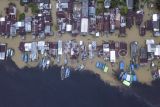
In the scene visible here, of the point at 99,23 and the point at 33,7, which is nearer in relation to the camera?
the point at 99,23

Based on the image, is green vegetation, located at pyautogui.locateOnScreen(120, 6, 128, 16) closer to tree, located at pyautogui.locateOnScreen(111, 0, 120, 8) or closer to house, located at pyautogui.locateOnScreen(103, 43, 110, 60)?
tree, located at pyautogui.locateOnScreen(111, 0, 120, 8)

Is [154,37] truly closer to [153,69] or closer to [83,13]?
[153,69]

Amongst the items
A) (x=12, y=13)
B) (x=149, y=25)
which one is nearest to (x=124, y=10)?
(x=149, y=25)

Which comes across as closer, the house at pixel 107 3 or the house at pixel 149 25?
the house at pixel 149 25

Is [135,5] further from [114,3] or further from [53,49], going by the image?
[53,49]

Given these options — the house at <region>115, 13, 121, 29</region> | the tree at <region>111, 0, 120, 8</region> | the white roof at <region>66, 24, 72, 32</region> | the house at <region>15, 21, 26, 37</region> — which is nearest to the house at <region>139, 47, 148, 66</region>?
the house at <region>115, 13, 121, 29</region>

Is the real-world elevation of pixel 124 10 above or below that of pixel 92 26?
above

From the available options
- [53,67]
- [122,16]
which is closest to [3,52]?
[53,67]

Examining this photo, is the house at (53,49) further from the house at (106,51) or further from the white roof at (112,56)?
the white roof at (112,56)

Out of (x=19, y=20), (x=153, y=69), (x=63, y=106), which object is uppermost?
(x=19, y=20)

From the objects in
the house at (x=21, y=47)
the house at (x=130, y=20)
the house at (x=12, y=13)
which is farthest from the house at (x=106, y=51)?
the house at (x=12, y=13)

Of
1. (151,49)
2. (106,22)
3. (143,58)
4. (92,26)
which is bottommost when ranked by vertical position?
(143,58)
